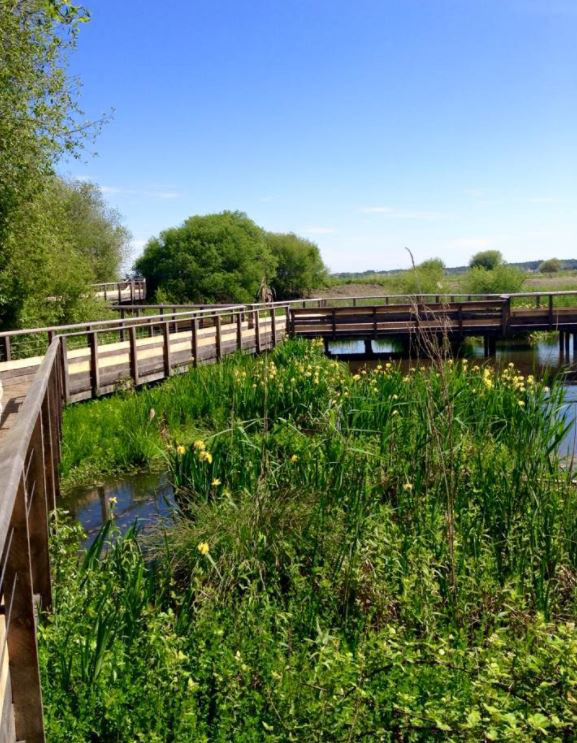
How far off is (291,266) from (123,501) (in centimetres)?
5363

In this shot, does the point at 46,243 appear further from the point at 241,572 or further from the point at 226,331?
the point at 241,572

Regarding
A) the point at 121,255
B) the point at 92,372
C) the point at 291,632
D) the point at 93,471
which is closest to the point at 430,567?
the point at 291,632

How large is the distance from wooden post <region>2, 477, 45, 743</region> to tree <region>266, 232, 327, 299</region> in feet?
189

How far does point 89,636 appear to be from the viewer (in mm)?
3738

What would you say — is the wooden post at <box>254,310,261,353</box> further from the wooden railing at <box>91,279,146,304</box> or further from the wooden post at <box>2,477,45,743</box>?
the wooden railing at <box>91,279,146,304</box>

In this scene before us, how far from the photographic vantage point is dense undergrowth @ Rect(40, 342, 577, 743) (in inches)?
128

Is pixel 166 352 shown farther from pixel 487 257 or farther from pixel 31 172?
pixel 487 257

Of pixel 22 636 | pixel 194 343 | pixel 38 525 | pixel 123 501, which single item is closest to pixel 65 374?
pixel 123 501

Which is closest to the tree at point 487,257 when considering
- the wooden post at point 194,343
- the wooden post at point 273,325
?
the wooden post at point 273,325

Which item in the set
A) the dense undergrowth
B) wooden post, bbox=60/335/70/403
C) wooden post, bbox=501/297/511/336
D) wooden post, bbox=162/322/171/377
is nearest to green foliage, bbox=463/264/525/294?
wooden post, bbox=501/297/511/336

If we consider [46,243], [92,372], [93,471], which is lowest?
[93,471]

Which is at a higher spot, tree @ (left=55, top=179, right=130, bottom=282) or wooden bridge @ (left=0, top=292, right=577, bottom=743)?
tree @ (left=55, top=179, right=130, bottom=282)

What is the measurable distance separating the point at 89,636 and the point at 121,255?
5136 cm

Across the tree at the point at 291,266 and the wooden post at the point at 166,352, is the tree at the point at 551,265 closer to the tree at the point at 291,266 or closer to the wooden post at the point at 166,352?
the tree at the point at 291,266
